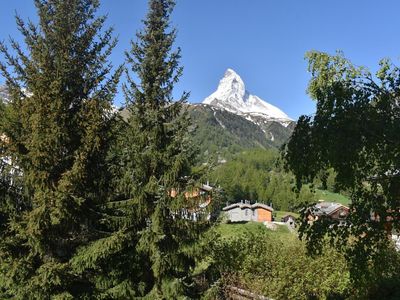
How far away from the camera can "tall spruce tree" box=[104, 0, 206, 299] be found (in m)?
12.2

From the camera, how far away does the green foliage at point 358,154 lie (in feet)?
19.2

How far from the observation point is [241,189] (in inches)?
6053

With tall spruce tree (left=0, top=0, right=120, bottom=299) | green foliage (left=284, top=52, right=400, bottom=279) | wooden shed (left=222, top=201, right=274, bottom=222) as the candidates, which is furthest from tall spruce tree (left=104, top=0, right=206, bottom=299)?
wooden shed (left=222, top=201, right=274, bottom=222)

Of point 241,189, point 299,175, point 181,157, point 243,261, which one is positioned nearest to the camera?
point 299,175

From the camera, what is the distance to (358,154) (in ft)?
19.7

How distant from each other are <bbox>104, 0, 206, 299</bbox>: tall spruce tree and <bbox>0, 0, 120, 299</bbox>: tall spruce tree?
90 centimetres

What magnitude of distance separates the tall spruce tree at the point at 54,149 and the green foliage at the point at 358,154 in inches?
266

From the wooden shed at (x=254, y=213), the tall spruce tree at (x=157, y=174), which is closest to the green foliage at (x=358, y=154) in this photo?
the tall spruce tree at (x=157, y=174)

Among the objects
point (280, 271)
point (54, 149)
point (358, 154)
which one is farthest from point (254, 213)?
point (358, 154)

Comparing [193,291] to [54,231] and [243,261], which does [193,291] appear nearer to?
[243,261]

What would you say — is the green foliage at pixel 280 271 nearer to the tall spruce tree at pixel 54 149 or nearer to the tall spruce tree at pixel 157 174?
the tall spruce tree at pixel 157 174

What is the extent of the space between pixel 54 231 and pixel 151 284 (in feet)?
11.4

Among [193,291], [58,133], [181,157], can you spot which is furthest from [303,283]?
[58,133]

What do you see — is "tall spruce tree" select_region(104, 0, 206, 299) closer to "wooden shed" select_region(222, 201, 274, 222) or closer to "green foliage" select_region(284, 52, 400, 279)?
"green foliage" select_region(284, 52, 400, 279)
